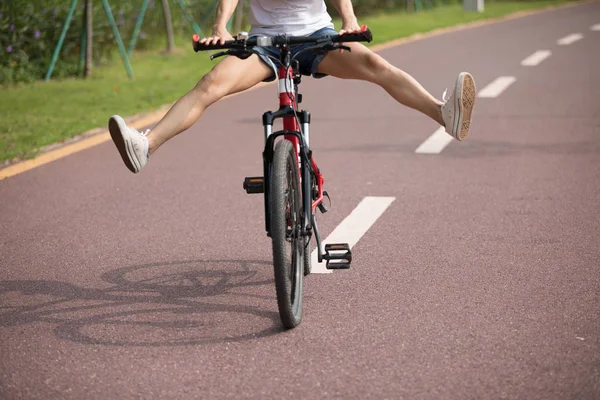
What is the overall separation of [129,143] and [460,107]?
1.57 m

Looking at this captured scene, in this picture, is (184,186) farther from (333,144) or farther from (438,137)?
(438,137)

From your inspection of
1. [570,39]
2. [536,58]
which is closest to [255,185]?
[536,58]

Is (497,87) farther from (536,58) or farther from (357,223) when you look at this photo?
(357,223)

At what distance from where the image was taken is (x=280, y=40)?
4.77m

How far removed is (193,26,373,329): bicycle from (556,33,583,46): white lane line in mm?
15588

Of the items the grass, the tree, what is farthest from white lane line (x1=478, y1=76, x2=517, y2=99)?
the tree

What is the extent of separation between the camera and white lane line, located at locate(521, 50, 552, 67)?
16625 mm

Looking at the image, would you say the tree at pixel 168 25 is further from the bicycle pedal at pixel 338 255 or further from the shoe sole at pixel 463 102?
the bicycle pedal at pixel 338 255

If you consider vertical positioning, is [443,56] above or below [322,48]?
below

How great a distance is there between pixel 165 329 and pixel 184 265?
44.5 inches

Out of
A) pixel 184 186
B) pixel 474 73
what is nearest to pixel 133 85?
pixel 474 73

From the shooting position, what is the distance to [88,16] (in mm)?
14344

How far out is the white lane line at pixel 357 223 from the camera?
6.10 meters

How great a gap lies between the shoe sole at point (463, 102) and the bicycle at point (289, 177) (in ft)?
2.44
